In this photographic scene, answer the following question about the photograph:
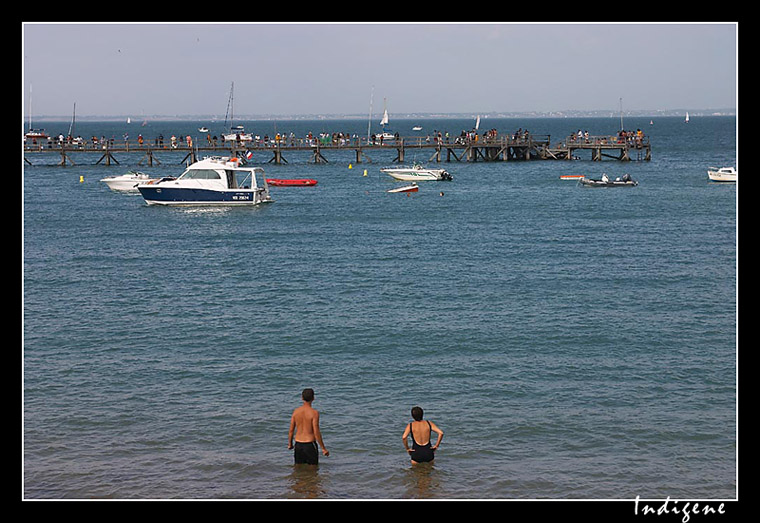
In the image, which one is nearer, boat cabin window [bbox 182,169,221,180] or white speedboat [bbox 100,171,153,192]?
boat cabin window [bbox 182,169,221,180]

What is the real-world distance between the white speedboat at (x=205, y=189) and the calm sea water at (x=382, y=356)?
5.50m

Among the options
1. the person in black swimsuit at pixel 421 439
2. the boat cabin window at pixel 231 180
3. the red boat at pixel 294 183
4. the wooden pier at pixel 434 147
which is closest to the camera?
the person in black swimsuit at pixel 421 439

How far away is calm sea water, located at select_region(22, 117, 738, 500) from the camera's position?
15.5 m

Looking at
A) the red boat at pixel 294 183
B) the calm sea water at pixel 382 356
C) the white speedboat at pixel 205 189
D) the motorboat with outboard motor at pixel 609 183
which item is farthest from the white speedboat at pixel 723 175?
the white speedboat at pixel 205 189

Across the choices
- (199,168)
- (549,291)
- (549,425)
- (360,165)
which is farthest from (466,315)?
(360,165)

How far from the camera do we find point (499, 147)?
8806 centimetres

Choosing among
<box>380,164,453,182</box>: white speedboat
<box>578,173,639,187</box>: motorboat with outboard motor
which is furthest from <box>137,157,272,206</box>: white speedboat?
<box>578,173,639,187</box>: motorboat with outboard motor

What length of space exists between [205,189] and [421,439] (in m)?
39.4

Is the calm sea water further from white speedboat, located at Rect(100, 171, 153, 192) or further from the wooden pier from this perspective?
the wooden pier

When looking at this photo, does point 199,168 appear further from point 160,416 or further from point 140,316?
point 160,416

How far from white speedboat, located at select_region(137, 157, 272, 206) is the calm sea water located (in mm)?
5497

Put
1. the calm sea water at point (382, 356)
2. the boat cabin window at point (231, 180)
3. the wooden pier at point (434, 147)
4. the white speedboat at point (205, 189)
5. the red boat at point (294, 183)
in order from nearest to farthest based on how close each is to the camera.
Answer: the calm sea water at point (382, 356) < the white speedboat at point (205, 189) < the boat cabin window at point (231, 180) < the red boat at point (294, 183) < the wooden pier at point (434, 147)

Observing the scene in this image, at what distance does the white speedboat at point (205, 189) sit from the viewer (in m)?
51.9

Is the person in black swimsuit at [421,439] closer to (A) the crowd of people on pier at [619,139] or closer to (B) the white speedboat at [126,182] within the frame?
(B) the white speedboat at [126,182]
